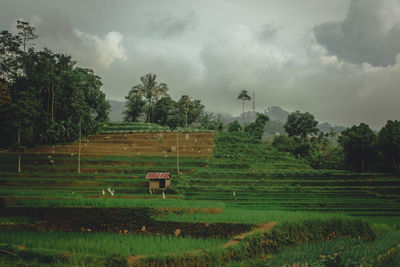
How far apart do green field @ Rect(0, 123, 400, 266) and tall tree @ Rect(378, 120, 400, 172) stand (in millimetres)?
6100

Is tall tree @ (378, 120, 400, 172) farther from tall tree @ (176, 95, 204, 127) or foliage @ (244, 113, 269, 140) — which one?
tall tree @ (176, 95, 204, 127)

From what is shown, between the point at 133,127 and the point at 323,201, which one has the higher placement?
the point at 133,127

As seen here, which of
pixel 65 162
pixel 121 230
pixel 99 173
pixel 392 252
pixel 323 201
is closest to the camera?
pixel 392 252

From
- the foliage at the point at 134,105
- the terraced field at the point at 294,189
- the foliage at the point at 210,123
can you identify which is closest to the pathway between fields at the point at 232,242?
the terraced field at the point at 294,189

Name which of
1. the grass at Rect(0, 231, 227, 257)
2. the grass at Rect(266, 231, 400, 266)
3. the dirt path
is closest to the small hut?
the grass at Rect(0, 231, 227, 257)

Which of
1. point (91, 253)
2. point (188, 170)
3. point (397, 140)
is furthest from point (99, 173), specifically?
point (397, 140)

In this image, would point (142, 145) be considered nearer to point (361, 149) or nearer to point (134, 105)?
point (134, 105)

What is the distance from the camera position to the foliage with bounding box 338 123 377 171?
34312 mm

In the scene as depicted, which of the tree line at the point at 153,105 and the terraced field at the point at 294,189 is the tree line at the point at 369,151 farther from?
the tree line at the point at 153,105

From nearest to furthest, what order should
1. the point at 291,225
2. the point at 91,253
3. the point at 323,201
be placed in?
the point at 91,253, the point at 291,225, the point at 323,201

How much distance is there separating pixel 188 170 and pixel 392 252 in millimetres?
21827

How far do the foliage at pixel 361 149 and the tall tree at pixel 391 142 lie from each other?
1263 millimetres

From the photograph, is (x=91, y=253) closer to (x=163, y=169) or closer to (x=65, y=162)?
(x=163, y=169)

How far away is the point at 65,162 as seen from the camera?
29.7 metres
